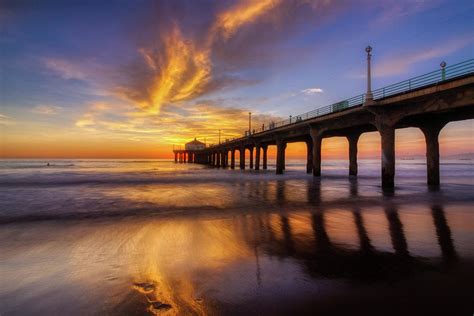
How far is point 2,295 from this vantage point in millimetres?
4383

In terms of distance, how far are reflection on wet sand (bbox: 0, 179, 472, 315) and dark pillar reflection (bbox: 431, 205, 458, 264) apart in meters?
0.03

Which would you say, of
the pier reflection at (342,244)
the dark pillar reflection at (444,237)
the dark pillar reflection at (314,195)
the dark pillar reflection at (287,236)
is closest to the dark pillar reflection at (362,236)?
the pier reflection at (342,244)

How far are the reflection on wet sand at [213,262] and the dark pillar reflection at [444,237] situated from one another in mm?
34

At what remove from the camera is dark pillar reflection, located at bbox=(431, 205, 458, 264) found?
5.94 metres

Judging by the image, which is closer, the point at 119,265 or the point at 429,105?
the point at 119,265

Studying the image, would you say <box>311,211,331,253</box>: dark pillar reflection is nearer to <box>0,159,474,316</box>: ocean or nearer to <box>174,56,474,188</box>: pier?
<box>0,159,474,316</box>: ocean

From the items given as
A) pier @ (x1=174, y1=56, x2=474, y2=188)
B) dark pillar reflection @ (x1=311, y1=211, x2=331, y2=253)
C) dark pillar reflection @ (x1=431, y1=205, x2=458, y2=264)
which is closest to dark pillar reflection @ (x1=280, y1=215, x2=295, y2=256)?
dark pillar reflection @ (x1=311, y1=211, x2=331, y2=253)

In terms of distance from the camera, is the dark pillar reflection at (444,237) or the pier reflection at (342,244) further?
the dark pillar reflection at (444,237)

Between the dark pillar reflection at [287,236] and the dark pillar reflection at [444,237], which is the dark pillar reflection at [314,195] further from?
the dark pillar reflection at [444,237]

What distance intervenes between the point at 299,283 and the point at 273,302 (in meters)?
0.89

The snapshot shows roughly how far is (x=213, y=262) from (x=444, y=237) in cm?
702

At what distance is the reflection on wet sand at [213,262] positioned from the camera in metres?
4.10

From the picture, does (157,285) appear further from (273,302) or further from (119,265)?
(273,302)

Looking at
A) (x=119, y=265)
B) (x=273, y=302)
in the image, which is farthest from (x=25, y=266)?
(x=273, y=302)
